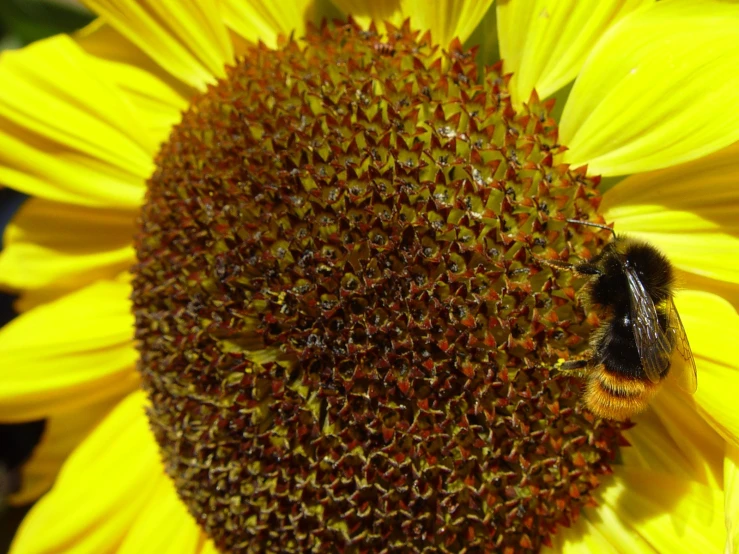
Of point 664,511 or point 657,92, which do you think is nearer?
point 657,92

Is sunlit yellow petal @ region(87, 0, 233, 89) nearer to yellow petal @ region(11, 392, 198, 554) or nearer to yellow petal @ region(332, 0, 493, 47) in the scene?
yellow petal @ region(332, 0, 493, 47)

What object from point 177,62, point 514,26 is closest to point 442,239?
point 514,26

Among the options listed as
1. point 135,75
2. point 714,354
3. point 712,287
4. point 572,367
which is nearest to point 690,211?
point 712,287

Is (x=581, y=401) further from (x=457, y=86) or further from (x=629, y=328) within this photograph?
(x=457, y=86)

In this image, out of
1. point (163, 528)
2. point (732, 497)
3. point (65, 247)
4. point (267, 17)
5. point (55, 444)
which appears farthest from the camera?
point (55, 444)

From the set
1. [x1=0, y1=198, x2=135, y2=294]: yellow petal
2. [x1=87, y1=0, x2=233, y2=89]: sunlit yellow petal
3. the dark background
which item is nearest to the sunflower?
[x1=87, y1=0, x2=233, y2=89]: sunlit yellow petal

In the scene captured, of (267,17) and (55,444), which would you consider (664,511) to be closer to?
(267,17)
